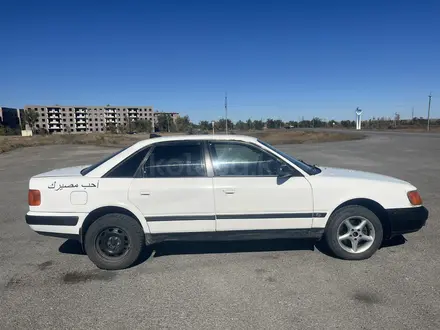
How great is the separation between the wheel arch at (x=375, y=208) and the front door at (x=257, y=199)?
0.47 meters

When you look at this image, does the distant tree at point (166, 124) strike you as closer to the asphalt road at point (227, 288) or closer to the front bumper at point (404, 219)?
the asphalt road at point (227, 288)

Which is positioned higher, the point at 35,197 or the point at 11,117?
the point at 11,117

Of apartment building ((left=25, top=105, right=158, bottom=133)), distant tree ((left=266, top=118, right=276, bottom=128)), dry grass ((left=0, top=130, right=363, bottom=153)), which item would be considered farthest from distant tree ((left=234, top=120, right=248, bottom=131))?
dry grass ((left=0, top=130, right=363, bottom=153))

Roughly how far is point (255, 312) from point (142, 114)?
157303mm

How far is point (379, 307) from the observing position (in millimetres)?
2801

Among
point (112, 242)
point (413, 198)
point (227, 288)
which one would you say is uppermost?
point (413, 198)

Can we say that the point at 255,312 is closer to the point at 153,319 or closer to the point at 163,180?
the point at 153,319

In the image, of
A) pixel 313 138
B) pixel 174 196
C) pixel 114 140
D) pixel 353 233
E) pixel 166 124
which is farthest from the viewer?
pixel 166 124

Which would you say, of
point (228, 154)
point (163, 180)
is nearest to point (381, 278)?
point (228, 154)

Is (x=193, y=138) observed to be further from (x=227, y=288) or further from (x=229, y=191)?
(x=227, y=288)

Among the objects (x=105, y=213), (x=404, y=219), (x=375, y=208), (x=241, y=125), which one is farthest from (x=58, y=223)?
(x=241, y=125)

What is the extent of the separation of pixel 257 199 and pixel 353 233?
1.28 metres

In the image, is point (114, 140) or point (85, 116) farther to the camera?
point (85, 116)

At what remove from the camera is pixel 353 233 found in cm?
375
